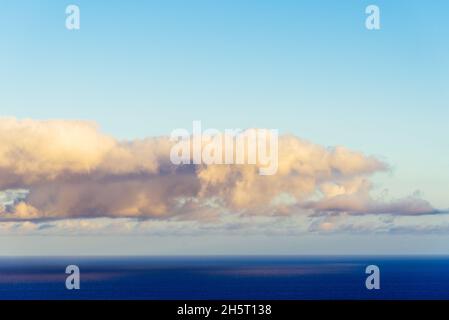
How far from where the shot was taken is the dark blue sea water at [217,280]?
11.6 metres

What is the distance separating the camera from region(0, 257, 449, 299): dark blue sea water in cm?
1158

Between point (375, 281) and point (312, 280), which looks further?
point (312, 280)

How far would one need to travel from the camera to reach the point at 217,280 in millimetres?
35312

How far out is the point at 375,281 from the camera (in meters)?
11.1
